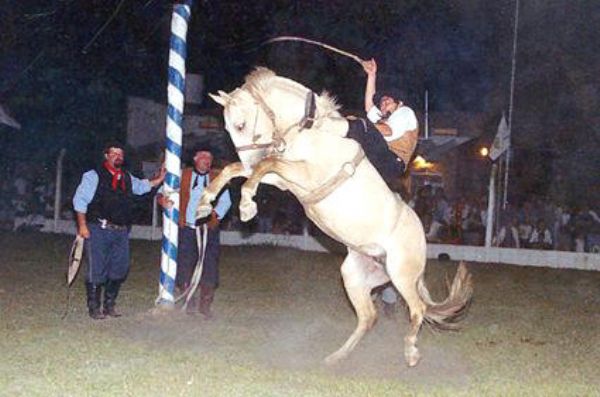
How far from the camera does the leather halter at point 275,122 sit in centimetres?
766

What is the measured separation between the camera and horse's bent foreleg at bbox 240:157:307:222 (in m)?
7.37

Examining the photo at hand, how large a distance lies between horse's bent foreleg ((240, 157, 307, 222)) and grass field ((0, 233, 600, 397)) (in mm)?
1418

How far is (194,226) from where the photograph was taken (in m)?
10.5

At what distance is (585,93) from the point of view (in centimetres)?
2848

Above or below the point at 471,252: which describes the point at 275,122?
above

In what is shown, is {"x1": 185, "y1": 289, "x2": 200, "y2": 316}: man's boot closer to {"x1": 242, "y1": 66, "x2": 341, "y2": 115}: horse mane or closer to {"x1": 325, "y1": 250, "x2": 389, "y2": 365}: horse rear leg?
{"x1": 325, "y1": 250, "x2": 389, "y2": 365}: horse rear leg

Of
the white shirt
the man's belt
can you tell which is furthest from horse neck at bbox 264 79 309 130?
the man's belt

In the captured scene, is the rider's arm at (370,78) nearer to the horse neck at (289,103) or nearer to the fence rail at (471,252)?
the horse neck at (289,103)

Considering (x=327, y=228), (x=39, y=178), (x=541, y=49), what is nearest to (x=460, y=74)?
(x=541, y=49)

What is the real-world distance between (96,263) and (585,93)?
2209 cm

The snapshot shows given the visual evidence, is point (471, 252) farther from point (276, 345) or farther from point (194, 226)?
point (276, 345)

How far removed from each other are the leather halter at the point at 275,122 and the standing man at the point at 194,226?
2.71 metres

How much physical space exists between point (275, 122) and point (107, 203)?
293cm

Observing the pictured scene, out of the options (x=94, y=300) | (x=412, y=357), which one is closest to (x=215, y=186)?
(x=412, y=357)
